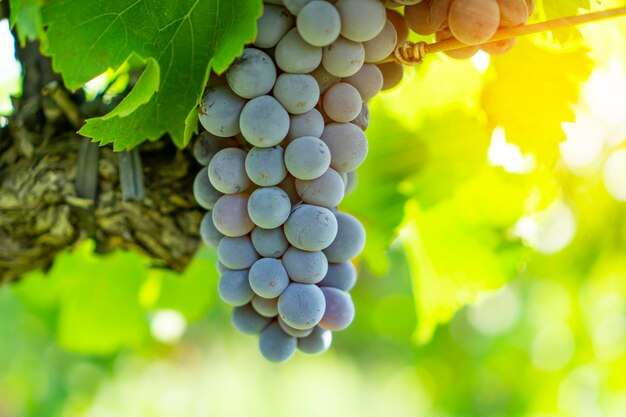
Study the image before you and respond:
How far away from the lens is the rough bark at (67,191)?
854mm

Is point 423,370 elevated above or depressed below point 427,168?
below

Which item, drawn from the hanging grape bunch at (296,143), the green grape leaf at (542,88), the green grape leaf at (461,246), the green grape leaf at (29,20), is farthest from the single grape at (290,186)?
the green grape leaf at (461,246)

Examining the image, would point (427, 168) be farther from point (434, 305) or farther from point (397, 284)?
point (397, 284)

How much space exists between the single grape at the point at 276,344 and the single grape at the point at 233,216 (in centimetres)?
11

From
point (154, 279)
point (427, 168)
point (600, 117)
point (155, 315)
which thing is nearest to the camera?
A: point (427, 168)

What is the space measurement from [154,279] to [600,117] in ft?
2.96

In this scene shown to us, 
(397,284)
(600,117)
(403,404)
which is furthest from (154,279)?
(403,404)

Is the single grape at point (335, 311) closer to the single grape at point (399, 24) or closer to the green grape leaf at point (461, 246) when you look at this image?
the single grape at point (399, 24)

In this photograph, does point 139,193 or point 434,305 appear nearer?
point 139,193

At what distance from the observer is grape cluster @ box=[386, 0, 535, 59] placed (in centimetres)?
59

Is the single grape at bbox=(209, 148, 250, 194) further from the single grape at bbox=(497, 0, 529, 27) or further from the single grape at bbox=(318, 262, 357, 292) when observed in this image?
the single grape at bbox=(497, 0, 529, 27)

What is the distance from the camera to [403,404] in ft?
18.2

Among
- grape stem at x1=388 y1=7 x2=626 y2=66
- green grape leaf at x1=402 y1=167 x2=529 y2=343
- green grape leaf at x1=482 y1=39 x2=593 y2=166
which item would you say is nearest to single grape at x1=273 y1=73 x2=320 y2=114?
grape stem at x1=388 y1=7 x2=626 y2=66

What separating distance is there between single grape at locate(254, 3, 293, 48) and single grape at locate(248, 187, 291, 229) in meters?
0.13
